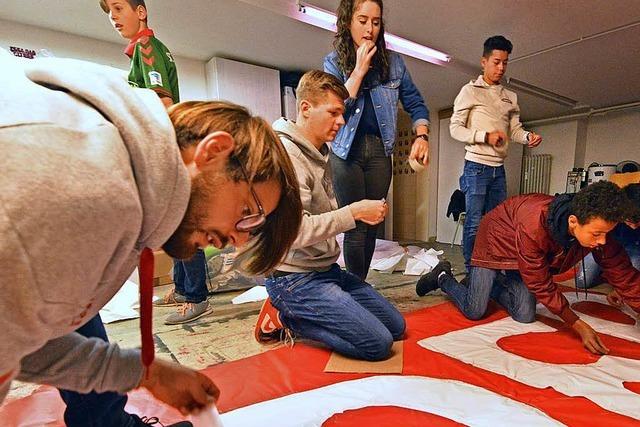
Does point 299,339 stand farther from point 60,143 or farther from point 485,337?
point 60,143

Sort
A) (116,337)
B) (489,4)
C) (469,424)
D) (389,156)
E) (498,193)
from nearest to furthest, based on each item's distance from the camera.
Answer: (469,424) < (116,337) < (389,156) < (498,193) < (489,4)

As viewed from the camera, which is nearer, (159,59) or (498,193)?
(159,59)

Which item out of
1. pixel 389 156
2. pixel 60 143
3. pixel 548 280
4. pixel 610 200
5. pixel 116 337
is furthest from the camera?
pixel 389 156

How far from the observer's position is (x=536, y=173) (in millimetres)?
5277

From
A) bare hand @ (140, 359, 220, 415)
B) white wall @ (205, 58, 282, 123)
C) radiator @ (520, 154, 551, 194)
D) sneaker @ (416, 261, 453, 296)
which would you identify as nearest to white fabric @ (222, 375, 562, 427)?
bare hand @ (140, 359, 220, 415)

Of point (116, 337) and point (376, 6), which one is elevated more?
point (376, 6)

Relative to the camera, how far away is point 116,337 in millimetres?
1438

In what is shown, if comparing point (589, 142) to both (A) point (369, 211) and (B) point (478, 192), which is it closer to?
(B) point (478, 192)

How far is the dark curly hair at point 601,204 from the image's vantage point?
1.15 m

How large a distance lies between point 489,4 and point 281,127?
195 cm

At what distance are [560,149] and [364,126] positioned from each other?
5006 mm

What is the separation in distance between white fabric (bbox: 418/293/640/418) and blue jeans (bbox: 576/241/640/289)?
65cm

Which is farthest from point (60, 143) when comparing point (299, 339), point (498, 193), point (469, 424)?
point (498, 193)

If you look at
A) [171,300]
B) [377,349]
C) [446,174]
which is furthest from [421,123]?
[446,174]
